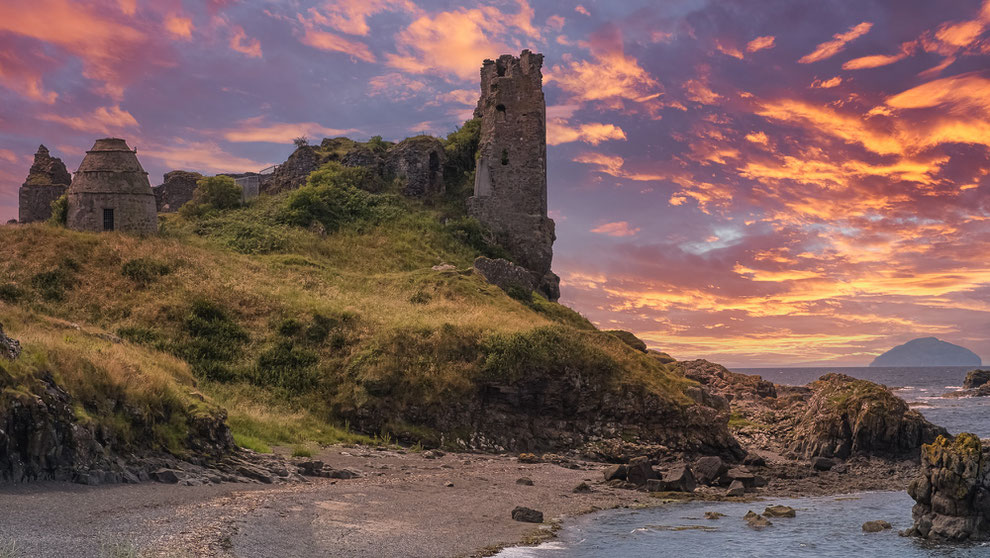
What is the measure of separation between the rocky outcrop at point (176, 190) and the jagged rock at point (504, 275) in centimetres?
3993

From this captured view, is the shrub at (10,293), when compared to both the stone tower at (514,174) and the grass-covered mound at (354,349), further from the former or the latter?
the stone tower at (514,174)

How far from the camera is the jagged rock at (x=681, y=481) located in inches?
1121

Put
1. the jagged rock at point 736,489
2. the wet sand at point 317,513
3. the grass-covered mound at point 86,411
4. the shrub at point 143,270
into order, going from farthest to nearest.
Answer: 1. the shrub at point 143,270
2. the jagged rock at point 736,489
3. the grass-covered mound at point 86,411
4. the wet sand at point 317,513

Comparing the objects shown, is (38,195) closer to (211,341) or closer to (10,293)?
(10,293)

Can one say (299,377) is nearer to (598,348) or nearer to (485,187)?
(598,348)

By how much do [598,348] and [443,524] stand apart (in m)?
20.5

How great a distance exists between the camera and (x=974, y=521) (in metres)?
21.3

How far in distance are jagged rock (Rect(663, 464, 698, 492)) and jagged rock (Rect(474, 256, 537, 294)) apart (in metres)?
29.9

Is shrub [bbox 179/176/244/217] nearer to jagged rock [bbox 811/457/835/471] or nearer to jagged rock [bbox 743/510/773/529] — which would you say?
jagged rock [bbox 811/457/835/471]

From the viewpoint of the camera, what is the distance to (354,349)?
38656 millimetres

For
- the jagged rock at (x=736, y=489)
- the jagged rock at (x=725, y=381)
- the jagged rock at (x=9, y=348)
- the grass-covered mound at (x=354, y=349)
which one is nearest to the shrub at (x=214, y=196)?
the grass-covered mound at (x=354, y=349)

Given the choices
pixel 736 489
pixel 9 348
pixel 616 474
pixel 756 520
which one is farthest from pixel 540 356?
pixel 9 348

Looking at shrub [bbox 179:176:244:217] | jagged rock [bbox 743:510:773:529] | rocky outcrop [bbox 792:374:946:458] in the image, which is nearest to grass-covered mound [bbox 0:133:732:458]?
rocky outcrop [bbox 792:374:946:458]

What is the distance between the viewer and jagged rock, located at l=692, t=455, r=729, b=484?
30484mm
